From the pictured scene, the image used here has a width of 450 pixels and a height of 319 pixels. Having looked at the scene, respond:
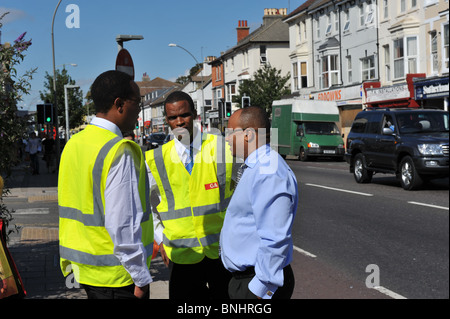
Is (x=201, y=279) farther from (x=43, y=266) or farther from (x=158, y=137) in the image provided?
(x=158, y=137)

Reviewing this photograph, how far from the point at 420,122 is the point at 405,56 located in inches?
1282

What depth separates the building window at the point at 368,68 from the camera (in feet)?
120

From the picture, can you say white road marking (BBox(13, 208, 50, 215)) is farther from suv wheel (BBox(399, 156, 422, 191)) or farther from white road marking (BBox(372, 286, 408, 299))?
suv wheel (BBox(399, 156, 422, 191))

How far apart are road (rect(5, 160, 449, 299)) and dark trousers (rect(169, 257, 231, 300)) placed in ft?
3.97

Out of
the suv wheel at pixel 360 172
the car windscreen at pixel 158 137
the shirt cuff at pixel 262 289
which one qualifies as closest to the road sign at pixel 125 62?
the shirt cuff at pixel 262 289

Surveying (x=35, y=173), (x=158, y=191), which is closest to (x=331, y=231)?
(x=158, y=191)

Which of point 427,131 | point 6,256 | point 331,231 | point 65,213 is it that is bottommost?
point 331,231

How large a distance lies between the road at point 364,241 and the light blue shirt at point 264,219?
58 cm

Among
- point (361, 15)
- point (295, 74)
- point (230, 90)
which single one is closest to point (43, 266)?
point (361, 15)

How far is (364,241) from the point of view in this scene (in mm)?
8250
